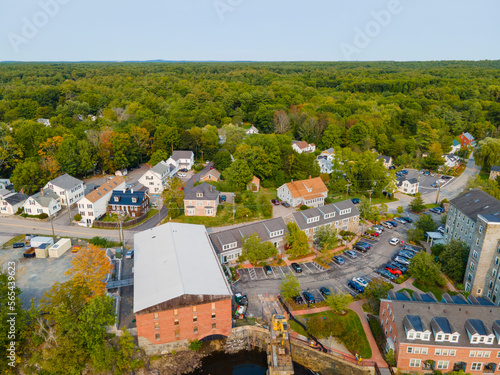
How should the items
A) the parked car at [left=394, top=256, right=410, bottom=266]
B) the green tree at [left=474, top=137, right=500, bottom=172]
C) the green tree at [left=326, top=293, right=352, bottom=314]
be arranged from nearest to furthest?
the green tree at [left=326, top=293, right=352, bottom=314], the parked car at [left=394, top=256, right=410, bottom=266], the green tree at [left=474, top=137, right=500, bottom=172]

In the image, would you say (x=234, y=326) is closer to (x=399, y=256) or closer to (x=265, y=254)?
(x=265, y=254)

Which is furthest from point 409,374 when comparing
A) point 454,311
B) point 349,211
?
point 349,211

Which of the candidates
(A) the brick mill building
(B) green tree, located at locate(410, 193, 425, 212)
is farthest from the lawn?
(B) green tree, located at locate(410, 193, 425, 212)

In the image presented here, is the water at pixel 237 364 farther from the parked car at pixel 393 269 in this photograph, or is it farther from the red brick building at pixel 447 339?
the parked car at pixel 393 269

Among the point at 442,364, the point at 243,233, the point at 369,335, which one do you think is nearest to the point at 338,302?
the point at 369,335

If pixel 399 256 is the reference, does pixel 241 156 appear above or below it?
above

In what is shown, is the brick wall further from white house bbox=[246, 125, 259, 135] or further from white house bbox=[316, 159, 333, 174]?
white house bbox=[246, 125, 259, 135]
